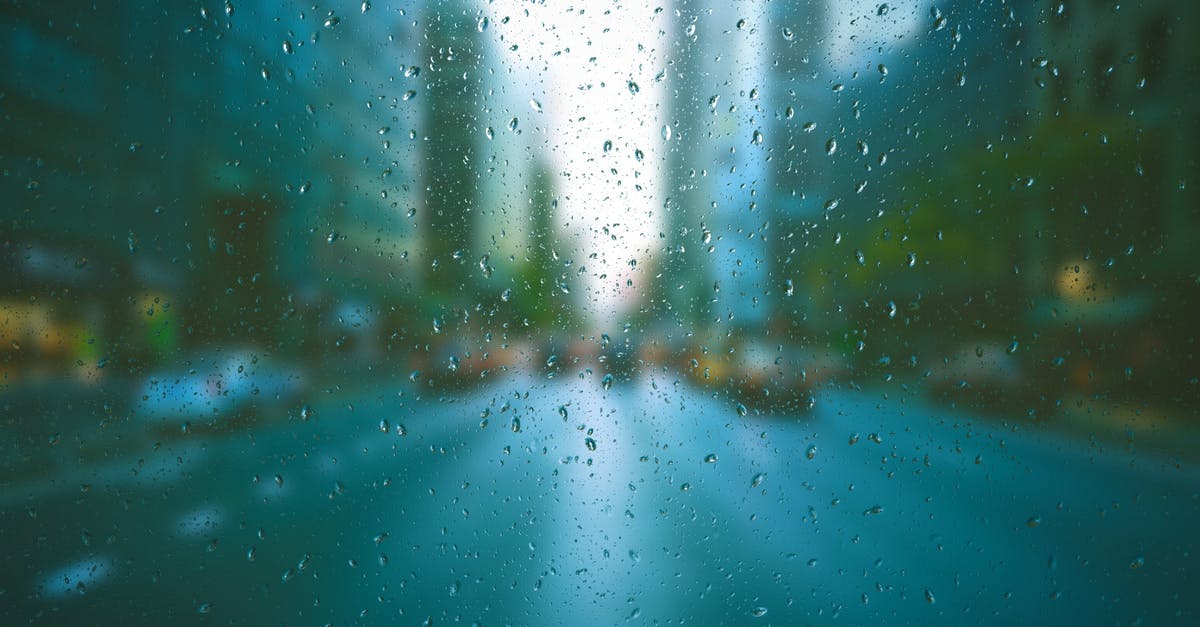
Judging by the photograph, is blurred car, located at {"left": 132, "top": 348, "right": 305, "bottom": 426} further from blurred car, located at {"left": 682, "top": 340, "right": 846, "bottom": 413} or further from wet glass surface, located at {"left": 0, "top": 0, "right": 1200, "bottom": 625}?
blurred car, located at {"left": 682, "top": 340, "right": 846, "bottom": 413}

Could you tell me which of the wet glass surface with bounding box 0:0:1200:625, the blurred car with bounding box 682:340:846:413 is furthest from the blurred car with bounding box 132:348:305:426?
the blurred car with bounding box 682:340:846:413

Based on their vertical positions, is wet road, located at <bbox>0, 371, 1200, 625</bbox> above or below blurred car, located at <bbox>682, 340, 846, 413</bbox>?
below

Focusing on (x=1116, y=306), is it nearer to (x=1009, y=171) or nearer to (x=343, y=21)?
(x=1009, y=171)

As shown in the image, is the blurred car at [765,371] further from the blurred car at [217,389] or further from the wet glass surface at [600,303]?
the blurred car at [217,389]

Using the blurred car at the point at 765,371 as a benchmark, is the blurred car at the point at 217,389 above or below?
below

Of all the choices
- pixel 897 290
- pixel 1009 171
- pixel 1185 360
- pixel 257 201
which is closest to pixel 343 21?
pixel 257 201

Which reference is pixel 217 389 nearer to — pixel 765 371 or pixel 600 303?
pixel 600 303

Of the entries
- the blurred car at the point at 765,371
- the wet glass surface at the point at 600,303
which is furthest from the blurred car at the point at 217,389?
the blurred car at the point at 765,371
